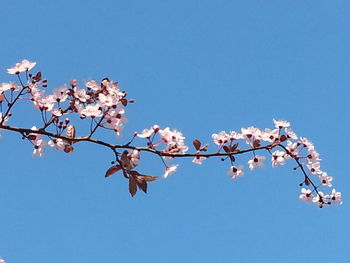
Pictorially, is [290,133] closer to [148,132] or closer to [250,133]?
[250,133]

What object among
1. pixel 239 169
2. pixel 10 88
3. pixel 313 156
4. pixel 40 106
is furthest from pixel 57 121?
pixel 313 156

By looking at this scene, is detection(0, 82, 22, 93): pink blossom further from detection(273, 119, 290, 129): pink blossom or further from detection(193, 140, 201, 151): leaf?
detection(273, 119, 290, 129): pink blossom

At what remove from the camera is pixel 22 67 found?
3703 millimetres

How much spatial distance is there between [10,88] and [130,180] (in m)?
1.06

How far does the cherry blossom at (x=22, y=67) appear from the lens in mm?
3703

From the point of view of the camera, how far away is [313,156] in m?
4.64

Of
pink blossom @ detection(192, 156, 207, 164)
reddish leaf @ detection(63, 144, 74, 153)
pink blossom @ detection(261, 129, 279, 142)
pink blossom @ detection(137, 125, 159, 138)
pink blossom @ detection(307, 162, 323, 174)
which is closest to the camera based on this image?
pink blossom @ detection(137, 125, 159, 138)

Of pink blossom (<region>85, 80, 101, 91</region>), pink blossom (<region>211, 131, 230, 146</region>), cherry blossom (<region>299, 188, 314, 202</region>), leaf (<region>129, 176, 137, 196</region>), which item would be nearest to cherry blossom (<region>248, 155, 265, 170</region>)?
pink blossom (<region>211, 131, 230, 146</region>)

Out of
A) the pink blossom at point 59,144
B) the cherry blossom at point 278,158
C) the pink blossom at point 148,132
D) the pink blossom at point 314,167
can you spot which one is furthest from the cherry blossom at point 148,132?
the pink blossom at point 314,167

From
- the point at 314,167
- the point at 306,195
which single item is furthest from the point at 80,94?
the point at 306,195

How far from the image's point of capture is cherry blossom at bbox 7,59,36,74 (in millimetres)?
3703

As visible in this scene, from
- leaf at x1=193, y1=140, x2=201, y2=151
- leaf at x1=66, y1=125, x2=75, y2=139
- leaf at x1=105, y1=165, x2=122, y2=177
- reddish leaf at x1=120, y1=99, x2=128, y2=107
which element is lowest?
leaf at x1=105, y1=165, x2=122, y2=177

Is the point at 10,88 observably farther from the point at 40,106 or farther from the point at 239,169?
the point at 239,169

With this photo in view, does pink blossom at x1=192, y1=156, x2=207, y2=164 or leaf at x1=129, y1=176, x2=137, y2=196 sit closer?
leaf at x1=129, y1=176, x2=137, y2=196
